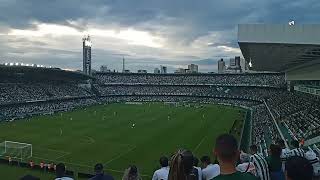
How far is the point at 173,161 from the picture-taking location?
560 cm

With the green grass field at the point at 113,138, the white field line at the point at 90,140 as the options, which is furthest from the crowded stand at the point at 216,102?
the white field line at the point at 90,140

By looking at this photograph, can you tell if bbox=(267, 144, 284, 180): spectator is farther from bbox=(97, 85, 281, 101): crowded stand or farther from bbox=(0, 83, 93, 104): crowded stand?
bbox=(97, 85, 281, 101): crowded stand

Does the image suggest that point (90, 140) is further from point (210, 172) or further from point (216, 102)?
point (216, 102)

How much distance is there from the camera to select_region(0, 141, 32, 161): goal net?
112 ft

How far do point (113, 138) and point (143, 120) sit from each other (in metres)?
18.7

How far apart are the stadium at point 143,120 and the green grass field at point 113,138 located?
0.09 meters

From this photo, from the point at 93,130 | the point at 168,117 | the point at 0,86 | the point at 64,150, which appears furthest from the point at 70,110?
the point at 64,150

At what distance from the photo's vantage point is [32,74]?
286 feet

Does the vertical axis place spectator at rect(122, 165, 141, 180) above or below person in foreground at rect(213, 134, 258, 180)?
below

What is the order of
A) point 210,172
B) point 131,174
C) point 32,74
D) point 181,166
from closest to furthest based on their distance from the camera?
point 181,166
point 131,174
point 210,172
point 32,74

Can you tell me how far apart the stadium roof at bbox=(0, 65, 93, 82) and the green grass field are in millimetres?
14135

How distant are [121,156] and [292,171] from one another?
31755mm

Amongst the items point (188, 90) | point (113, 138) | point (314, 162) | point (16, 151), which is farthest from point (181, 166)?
point (188, 90)

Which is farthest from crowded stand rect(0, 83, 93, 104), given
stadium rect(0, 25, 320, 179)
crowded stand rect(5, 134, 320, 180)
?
crowded stand rect(5, 134, 320, 180)
